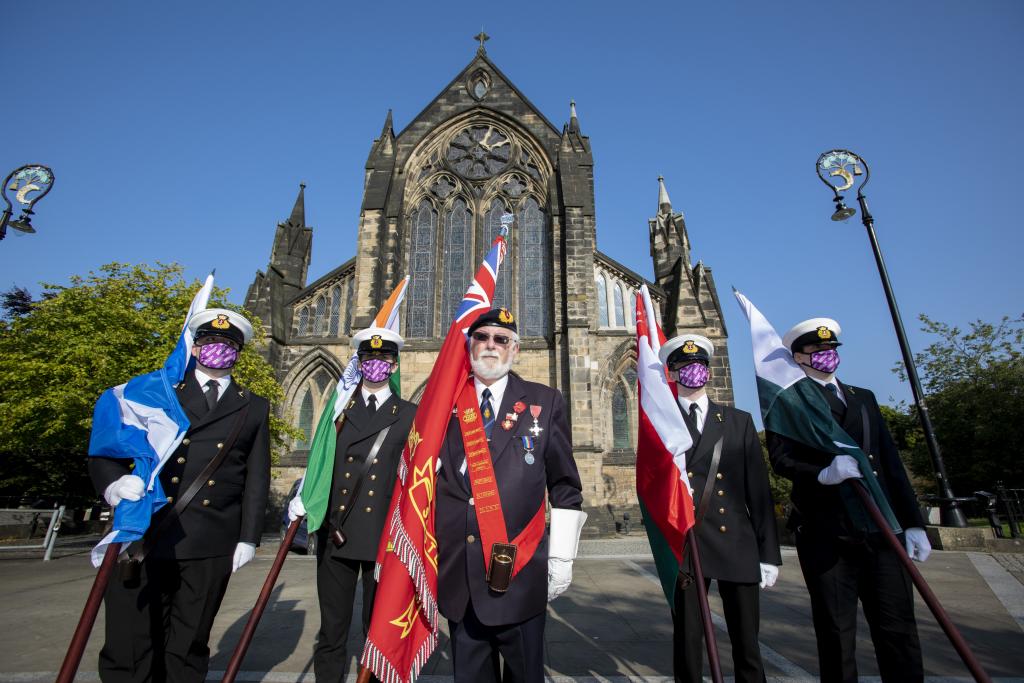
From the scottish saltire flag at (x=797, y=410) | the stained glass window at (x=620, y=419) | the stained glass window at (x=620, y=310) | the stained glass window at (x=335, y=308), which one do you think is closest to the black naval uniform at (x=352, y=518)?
the scottish saltire flag at (x=797, y=410)

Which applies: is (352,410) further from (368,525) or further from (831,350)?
(831,350)

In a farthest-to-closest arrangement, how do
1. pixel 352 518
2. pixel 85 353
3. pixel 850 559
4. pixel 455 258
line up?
1. pixel 455 258
2. pixel 85 353
3. pixel 352 518
4. pixel 850 559

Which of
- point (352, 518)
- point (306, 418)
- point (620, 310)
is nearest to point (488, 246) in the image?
point (620, 310)

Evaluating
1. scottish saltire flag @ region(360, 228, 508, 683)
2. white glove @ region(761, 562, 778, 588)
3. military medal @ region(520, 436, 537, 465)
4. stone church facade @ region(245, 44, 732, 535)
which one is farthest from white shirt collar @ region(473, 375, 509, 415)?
stone church facade @ region(245, 44, 732, 535)

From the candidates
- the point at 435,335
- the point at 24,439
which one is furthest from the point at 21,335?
the point at 435,335

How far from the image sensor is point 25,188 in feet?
25.4

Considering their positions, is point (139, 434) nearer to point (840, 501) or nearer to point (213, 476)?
point (213, 476)

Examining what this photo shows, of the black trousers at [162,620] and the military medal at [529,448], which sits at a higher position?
the military medal at [529,448]

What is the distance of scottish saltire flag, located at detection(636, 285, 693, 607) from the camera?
3246mm

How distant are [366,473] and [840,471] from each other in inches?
122

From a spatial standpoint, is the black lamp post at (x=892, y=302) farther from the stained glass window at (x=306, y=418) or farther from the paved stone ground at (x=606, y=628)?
the stained glass window at (x=306, y=418)

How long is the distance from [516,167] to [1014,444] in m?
21.9

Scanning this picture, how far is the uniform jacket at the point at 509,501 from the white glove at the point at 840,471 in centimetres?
161

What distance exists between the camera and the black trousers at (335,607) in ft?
11.3
